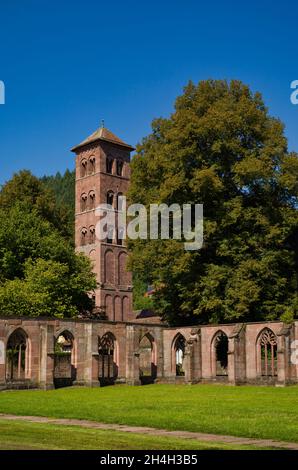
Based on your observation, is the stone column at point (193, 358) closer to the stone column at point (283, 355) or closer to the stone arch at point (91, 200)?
the stone column at point (283, 355)

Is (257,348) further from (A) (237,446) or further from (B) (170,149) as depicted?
(A) (237,446)

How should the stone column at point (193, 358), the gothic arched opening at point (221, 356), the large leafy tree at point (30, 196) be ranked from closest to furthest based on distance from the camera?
the stone column at point (193, 358), the gothic arched opening at point (221, 356), the large leafy tree at point (30, 196)

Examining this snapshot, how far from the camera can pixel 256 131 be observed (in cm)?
3472

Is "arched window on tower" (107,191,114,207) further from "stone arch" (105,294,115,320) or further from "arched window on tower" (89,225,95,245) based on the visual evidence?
"stone arch" (105,294,115,320)

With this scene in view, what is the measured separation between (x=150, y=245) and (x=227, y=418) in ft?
72.4

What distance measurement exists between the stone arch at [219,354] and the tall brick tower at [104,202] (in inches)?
1132

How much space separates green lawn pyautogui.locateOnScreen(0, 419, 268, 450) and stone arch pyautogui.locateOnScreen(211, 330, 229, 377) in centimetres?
2252

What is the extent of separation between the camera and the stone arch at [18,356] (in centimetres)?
3038

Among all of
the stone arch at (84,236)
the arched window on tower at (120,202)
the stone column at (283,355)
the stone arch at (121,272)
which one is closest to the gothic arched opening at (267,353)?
the stone column at (283,355)

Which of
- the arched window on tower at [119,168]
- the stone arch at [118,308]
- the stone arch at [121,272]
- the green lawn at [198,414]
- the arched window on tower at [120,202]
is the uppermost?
the arched window on tower at [119,168]

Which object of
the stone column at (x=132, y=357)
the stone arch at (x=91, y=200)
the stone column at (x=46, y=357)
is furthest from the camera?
the stone arch at (x=91, y=200)

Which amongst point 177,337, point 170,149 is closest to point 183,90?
point 170,149

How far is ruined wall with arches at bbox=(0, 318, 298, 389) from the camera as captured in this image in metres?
30.4
